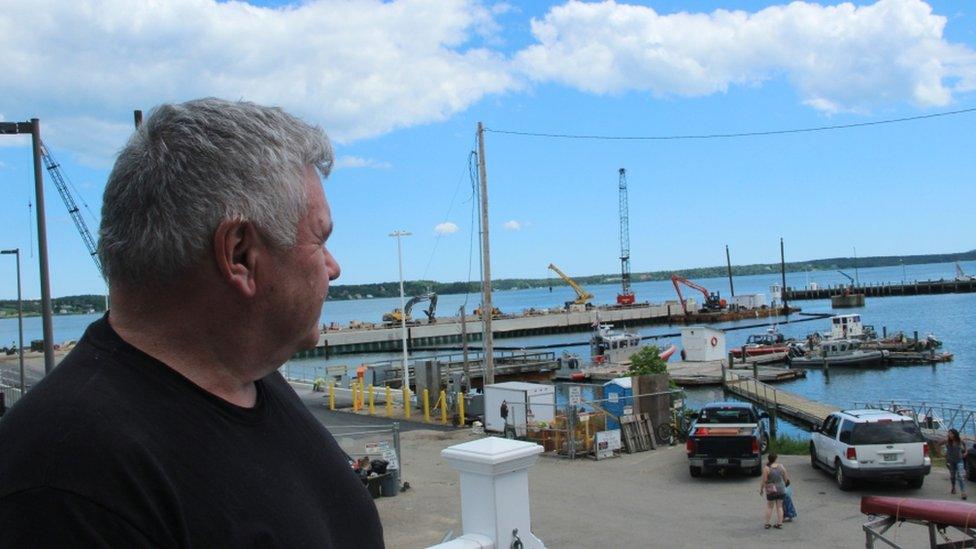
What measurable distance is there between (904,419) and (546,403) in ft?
30.7

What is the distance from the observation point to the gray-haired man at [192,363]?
118cm

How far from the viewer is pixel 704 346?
2080 inches

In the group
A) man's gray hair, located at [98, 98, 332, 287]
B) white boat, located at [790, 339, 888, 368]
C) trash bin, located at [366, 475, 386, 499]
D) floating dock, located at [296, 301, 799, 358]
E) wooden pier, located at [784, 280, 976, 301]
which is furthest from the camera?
wooden pier, located at [784, 280, 976, 301]

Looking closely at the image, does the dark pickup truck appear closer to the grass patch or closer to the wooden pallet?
the wooden pallet

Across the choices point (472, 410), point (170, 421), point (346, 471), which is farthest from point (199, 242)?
point (472, 410)

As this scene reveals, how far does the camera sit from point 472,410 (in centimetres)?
2698

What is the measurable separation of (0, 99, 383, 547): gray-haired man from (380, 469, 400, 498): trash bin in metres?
15.6

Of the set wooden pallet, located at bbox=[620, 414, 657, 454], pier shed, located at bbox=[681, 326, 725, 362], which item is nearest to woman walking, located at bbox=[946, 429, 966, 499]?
wooden pallet, located at bbox=[620, 414, 657, 454]

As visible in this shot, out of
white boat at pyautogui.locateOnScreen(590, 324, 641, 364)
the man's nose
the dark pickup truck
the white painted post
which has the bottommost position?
white boat at pyautogui.locateOnScreen(590, 324, 641, 364)

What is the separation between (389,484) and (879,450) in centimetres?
985

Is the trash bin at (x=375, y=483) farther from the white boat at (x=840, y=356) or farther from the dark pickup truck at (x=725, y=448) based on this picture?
the white boat at (x=840, y=356)

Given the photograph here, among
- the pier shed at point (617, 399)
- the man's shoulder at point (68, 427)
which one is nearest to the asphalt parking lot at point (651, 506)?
the pier shed at point (617, 399)

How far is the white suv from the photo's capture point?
15.4m

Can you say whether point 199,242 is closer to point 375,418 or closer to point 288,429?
point 288,429
